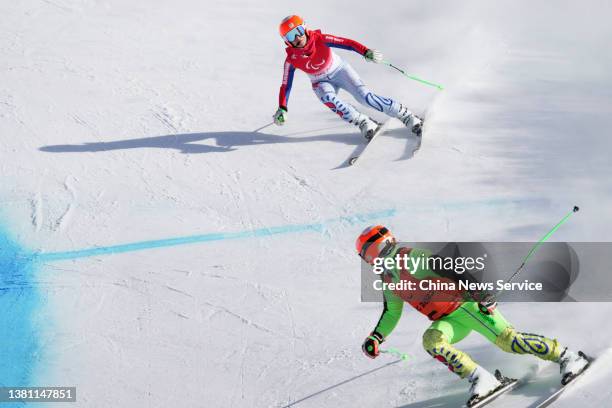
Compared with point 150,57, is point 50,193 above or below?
below

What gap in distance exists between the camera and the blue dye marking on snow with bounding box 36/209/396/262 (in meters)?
8.10

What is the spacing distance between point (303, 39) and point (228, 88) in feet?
7.01

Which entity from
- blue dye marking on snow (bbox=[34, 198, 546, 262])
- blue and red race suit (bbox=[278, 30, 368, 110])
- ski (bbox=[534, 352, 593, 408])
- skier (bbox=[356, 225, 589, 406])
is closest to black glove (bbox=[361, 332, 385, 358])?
skier (bbox=[356, 225, 589, 406])

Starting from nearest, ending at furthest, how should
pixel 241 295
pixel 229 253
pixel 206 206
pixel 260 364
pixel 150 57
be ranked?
pixel 260 364, pixel 241 295, pixel 229 253, pixel 206 206, pixel 150 57

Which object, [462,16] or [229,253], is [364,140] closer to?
[229,253]

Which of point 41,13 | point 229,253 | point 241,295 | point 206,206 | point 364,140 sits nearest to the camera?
point 241,295

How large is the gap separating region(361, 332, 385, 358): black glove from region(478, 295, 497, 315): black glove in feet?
2.24

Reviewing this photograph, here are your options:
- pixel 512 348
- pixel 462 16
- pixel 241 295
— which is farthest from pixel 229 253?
pixel 462 16

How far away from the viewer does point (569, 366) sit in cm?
573

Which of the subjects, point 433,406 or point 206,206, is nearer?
point 433,406

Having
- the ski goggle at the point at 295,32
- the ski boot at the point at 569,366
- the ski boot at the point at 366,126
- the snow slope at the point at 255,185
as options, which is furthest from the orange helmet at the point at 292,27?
the ski boot at the point at 569,366

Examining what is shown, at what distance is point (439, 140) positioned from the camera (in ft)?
29.5

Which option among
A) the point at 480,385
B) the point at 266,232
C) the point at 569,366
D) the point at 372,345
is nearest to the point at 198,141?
the point at 266,232

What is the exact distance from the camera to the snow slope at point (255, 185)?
6809mm
